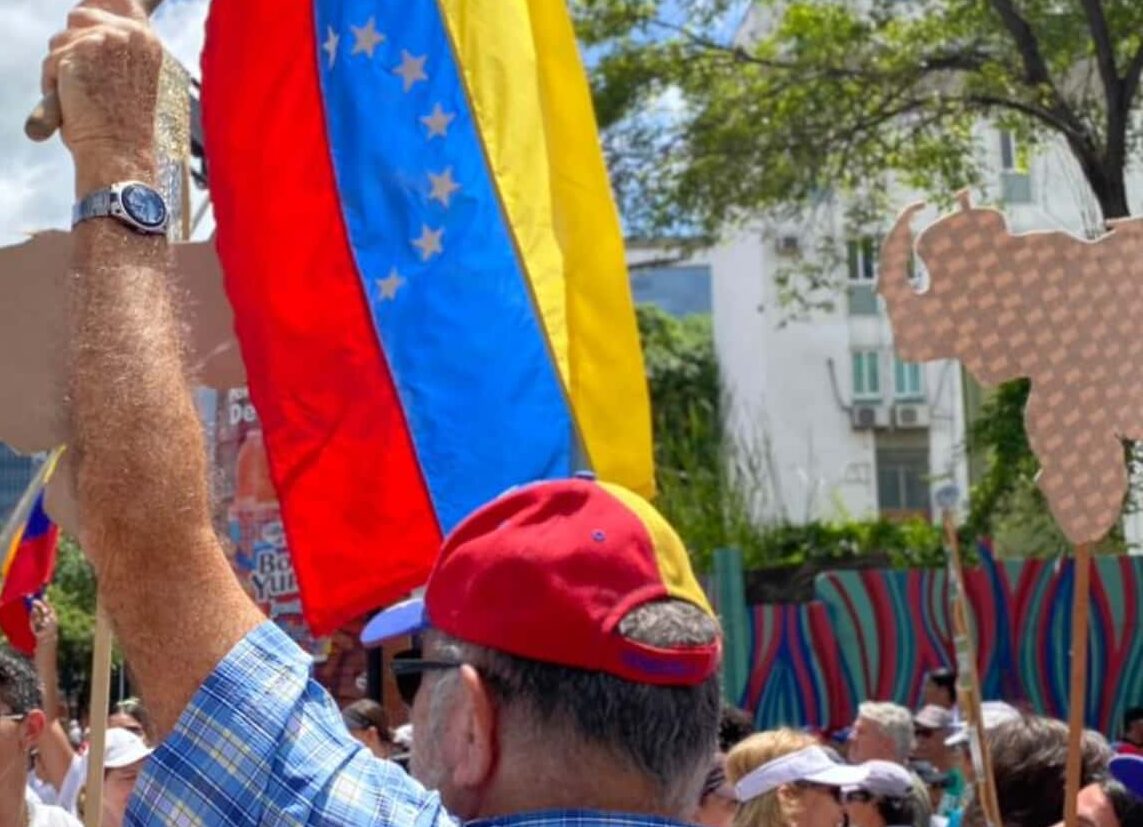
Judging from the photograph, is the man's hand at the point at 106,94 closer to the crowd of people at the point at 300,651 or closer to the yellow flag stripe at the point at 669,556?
the crowd of people at the point at 300,651

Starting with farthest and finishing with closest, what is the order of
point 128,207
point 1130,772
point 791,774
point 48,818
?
point 791,774
point 48,818
point 1130,772
point 128,207

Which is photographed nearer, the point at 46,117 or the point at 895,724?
the point at 46,117

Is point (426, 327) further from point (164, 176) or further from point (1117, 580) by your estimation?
point (1117, 580)

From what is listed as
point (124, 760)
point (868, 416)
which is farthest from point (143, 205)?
point (868, 416)

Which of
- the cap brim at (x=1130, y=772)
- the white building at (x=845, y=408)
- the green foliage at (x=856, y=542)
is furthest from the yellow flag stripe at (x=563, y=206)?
the white building at (x=845, y=408)

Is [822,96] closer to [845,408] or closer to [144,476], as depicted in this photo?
[144,476]

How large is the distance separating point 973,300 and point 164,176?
168cm

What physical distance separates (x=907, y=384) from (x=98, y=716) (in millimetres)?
37750

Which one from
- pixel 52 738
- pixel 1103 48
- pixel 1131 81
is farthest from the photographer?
pixel 1131 81

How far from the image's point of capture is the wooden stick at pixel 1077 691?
3.25 meters

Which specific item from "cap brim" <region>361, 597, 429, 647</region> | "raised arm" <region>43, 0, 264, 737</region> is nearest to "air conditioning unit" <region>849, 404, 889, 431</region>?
"cap brim" <region>361, 597, 429, 647</region>

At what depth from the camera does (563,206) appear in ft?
16.4

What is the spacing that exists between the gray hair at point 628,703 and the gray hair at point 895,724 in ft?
18.2

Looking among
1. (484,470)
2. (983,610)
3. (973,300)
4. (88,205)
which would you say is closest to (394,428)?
(484,470)
